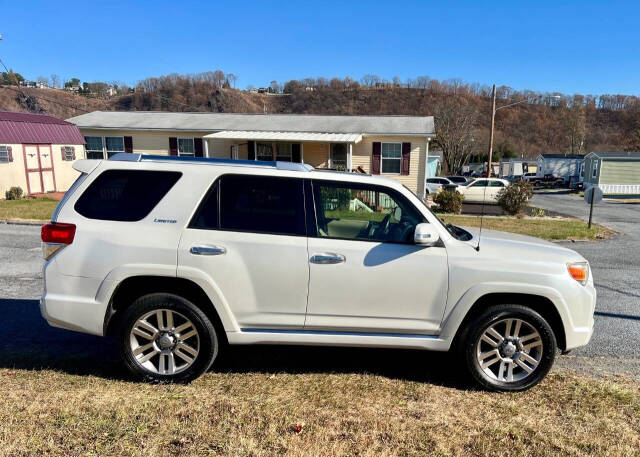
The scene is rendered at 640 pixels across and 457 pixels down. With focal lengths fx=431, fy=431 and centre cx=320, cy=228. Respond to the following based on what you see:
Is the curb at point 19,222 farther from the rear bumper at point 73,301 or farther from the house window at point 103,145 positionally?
the house window at point 103,145

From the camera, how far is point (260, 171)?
3.60 meters

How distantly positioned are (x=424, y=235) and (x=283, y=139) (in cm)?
1764

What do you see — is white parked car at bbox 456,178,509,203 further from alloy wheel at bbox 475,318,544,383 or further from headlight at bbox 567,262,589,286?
alloy wheel at bbox 475,318,544,383

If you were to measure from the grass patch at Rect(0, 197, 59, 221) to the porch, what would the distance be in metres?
7.44

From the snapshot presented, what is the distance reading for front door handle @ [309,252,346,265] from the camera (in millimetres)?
Result: 3398

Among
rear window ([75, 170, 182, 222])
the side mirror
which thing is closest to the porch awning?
rear window ([75, 170, 182, 222])

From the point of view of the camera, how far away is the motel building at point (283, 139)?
20828mm

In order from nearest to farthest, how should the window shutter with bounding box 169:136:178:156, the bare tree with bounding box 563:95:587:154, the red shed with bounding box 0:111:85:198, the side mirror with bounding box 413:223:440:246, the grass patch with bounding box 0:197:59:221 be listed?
the side mirror with bounding box 413:223:440:246, the grass patch with bounding box 0:197:59:221, the red shed with bounding box 0:111:85:198, the window shutter with bounding box 169:136:178:156, the bare tree with bounding box 563:95:587:154

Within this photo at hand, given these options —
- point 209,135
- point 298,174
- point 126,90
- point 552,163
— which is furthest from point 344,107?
point 298,174

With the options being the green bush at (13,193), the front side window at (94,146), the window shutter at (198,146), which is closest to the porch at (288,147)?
the window shutter at (198,146)

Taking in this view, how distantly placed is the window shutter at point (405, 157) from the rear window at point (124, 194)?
18.4 meters

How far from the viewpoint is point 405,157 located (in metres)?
21.0

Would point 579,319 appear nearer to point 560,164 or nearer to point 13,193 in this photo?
point 13,193

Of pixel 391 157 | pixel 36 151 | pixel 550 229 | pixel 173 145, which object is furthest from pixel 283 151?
pixel 550 229
